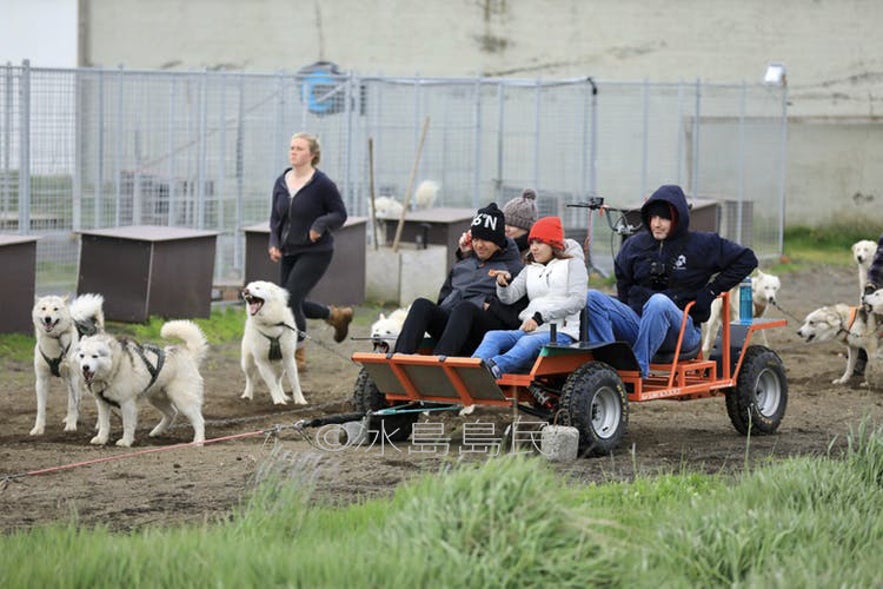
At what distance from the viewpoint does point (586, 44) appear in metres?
27.2

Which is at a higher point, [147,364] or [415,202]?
[415,202]

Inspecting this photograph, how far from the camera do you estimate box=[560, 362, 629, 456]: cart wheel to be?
9.30m

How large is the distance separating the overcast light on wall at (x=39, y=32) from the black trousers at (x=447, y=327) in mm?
18666

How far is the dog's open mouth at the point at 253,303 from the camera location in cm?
1216

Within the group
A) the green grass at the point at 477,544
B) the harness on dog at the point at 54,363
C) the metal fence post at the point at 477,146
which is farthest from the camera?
the metal fence post at the point at 477,146

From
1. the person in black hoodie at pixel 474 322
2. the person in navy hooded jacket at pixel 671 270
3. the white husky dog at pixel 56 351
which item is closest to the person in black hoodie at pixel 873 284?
the person in navy hooded jacket at pixel 671 270

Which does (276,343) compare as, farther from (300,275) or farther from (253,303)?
(300,275)

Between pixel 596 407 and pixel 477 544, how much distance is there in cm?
361

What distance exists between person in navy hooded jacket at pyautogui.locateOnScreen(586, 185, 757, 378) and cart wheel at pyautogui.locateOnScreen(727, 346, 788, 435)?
53 centimetres

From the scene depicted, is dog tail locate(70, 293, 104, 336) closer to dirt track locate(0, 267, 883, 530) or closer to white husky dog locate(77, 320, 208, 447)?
dirt track locate(0, 267, 883, 530)

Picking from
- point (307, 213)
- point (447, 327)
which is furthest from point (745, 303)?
point (307, 213)

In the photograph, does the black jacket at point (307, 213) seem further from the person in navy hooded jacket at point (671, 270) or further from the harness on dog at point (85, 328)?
the person in navy hooded jacket at point (671, 270)

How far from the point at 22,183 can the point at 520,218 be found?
6.79 m

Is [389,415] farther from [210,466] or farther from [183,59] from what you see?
[183,59]
